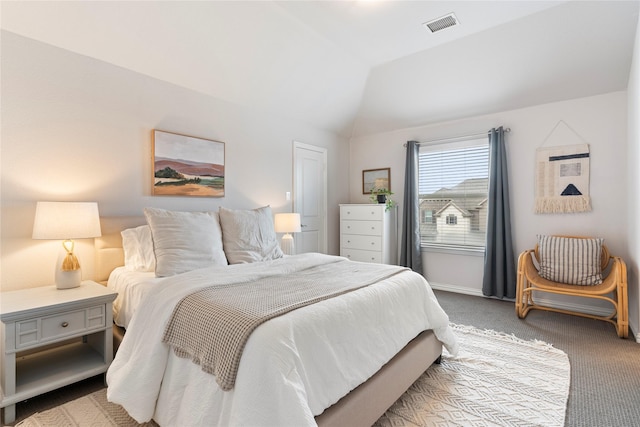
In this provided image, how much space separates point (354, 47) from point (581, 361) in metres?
3.54

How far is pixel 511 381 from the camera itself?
2.08m

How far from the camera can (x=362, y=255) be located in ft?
15.1

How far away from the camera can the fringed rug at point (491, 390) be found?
1.71 m

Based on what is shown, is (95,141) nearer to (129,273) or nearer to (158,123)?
(158,123)

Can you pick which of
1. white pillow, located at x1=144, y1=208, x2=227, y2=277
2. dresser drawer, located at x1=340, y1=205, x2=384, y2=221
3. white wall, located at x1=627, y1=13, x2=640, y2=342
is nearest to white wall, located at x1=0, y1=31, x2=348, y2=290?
white pillow, located at x1=144, y1=208, x2=227, y2=277

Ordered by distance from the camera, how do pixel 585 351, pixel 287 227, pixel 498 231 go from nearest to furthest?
pixel 585 351 → pixel 287 227 → pixel 498 231

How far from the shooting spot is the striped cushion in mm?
3086

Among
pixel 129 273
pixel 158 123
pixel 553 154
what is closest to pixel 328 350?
pixel 129 273

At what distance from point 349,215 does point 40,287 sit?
3506mm

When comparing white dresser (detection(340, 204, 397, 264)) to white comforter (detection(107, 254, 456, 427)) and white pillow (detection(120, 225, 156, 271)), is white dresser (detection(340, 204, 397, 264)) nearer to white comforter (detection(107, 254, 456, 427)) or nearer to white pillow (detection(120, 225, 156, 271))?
white comforter (detection(107, 254, 456, 427))

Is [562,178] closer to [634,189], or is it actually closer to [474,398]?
[634,189]

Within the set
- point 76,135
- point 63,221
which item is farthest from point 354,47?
point 63,221

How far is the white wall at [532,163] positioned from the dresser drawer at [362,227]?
0.70m

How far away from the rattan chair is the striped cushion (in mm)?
69
